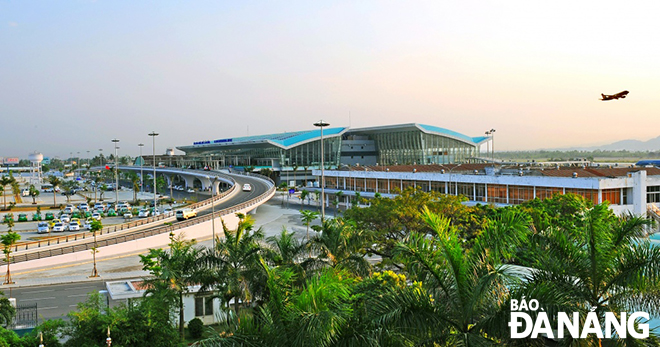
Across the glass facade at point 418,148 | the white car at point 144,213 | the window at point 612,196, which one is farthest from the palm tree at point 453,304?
the glass facade at point 418,148

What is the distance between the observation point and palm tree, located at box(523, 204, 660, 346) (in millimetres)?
9906

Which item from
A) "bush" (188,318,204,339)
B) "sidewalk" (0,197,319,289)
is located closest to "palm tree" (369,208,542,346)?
"bush" (188,318,204,339)

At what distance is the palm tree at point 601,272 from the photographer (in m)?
9.91

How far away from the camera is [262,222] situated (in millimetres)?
68812

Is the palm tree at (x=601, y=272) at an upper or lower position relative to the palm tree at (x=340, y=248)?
upper

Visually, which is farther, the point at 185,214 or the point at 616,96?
the point at 185,214

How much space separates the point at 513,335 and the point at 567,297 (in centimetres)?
140

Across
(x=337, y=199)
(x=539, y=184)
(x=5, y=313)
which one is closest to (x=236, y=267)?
(x=5, y=313)

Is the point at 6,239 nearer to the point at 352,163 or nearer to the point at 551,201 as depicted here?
the point at 551,201

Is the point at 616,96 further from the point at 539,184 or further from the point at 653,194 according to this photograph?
the point at 653,194

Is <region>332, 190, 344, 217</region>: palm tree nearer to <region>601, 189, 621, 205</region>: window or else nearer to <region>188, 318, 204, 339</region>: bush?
<region>601, 189, 621, 205</region>: window

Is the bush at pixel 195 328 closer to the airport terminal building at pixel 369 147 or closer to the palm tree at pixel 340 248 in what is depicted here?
the palm tree at pixel 340 248

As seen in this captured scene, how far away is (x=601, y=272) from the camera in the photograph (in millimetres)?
10414

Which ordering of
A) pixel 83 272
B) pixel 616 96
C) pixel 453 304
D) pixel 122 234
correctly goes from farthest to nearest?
pixel 122 234 → pixel 83 272 → pixel 616 96 → pixel 453 304
